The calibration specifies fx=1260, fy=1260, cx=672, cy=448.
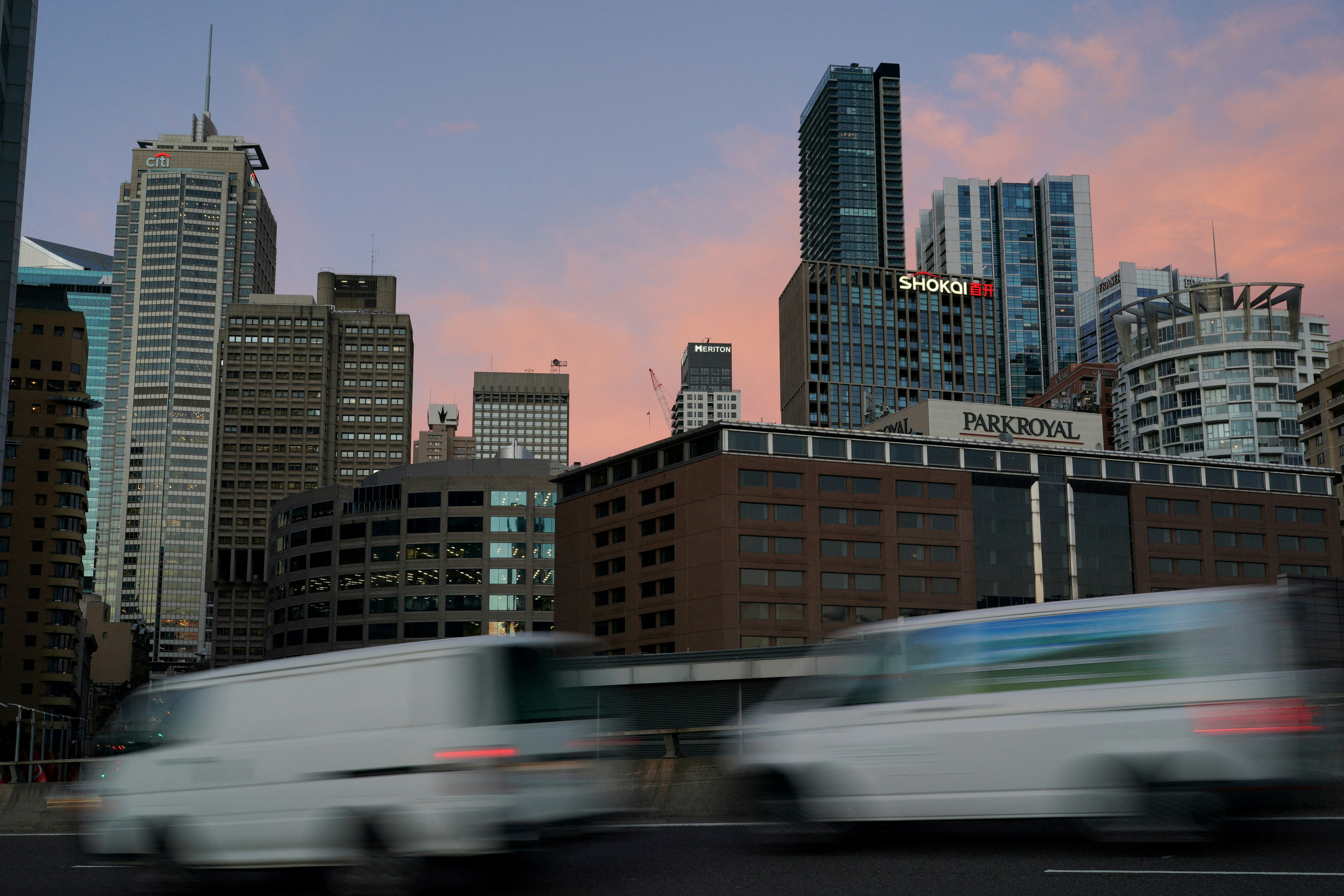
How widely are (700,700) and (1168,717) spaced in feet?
240

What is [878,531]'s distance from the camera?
103938 mm

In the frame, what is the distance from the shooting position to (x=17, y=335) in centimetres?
13075

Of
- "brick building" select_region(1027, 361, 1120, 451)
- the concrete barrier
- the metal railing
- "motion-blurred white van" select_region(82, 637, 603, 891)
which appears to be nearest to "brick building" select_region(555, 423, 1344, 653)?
the metal railing

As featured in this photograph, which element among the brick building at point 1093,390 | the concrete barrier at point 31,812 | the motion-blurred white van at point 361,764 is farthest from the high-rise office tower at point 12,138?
the brick building at point 1093,390

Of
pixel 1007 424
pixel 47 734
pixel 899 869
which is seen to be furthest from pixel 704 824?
pixel 47 734

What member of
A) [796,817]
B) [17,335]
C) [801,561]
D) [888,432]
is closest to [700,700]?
[801,561]

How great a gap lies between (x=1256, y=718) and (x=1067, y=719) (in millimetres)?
1515

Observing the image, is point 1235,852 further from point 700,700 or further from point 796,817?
point 700,700

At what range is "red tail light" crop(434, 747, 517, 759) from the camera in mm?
10023

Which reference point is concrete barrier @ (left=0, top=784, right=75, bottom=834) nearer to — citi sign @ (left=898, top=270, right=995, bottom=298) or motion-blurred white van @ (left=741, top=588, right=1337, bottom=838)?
motion-blurred white van @ (left=741, top=588, right=1337, bottom=838)

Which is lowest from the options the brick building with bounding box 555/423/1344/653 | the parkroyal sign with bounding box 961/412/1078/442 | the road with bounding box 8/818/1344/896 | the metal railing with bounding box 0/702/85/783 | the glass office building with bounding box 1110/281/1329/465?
the metal railing with bounding box 0/702/85/783

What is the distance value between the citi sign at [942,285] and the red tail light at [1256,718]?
178 m

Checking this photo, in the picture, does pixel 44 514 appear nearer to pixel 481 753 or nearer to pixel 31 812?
pixel 31 812

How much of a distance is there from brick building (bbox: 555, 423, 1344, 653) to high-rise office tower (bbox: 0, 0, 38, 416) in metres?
56.1
